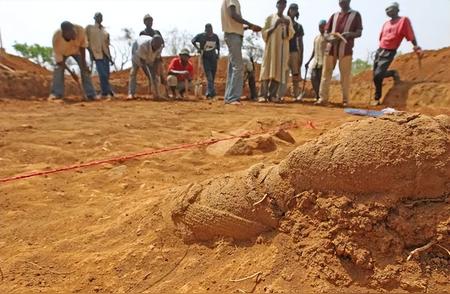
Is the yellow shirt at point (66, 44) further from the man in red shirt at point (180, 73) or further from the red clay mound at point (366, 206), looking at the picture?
the red clay mound at point (366, 206)

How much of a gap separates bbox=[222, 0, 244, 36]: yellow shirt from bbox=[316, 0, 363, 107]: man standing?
1.41m

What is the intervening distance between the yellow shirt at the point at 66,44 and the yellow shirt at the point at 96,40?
33 cm

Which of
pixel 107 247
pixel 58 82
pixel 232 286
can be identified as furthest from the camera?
pixel 58 82

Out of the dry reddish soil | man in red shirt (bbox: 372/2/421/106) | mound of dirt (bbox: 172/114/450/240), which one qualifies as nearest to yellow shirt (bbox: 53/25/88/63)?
man in red shirt (bbox: 372/2/421/106)

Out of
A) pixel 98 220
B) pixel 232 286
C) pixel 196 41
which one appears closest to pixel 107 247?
pixel 98 220

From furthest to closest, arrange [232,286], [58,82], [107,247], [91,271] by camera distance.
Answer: [58,82] → [107,247] → [91,271] → [232,286]

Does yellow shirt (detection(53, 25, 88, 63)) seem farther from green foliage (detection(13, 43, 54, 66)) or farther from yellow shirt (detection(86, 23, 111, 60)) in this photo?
green foliage (detection(13, 43, 54, 66))

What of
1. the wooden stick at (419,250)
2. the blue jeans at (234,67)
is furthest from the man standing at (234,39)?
the wooden stick at (419,250)

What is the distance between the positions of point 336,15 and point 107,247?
5.97 metres

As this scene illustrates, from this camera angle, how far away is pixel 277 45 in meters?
7.45

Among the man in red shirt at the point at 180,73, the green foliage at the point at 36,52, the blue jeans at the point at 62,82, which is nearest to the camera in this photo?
the blue jeans at the point at 62,82

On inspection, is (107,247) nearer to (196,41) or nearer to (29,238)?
(29,238)

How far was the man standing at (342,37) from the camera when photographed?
22.7 feet

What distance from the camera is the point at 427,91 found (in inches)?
310
